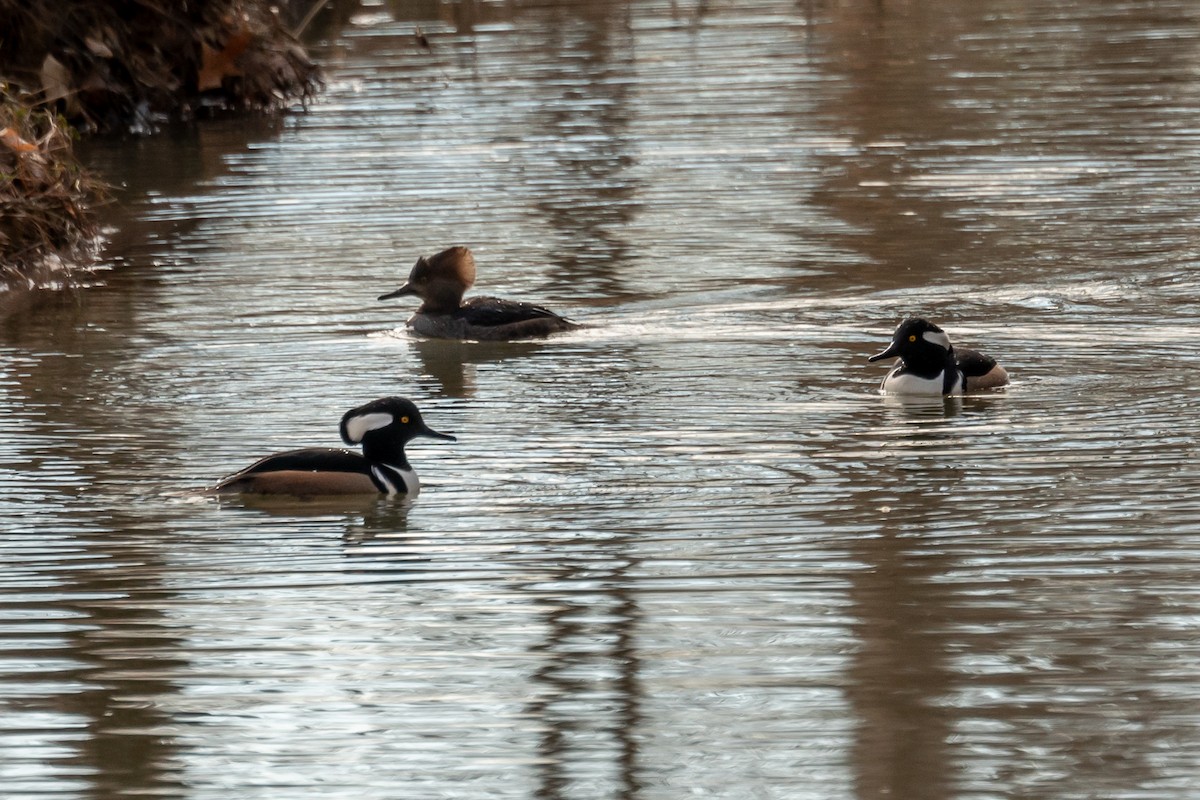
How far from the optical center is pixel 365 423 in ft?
31.4

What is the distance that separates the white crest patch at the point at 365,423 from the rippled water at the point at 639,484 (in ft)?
1.21

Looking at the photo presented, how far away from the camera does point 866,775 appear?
19.5ft

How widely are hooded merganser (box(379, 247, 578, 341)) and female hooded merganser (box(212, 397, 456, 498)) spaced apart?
3.75 metres

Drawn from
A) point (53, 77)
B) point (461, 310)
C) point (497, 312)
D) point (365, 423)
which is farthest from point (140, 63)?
point (365, 423)

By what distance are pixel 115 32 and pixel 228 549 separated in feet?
51.7

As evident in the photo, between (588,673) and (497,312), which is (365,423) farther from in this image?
(497,312)

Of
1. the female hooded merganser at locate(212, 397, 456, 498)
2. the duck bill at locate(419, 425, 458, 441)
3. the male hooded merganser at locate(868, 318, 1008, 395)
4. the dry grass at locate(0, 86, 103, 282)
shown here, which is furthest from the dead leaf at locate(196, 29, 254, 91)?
the female hooded merganser at locate(212, 397, 456, 498)

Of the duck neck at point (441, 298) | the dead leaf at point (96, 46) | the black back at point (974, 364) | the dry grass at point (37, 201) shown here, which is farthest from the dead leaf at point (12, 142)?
the black back at point (974, 364)

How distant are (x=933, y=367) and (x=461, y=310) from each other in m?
3.63

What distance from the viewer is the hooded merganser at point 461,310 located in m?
13.4

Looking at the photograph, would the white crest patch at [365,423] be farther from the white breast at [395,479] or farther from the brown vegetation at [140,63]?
the brown vegetation at [140,63]

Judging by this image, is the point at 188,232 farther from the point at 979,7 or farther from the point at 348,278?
the point at 979,7

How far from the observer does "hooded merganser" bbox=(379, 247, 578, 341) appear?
1336 centimetres

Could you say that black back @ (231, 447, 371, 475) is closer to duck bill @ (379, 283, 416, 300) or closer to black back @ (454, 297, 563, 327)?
black back @ (454, 297, 563, 327)
